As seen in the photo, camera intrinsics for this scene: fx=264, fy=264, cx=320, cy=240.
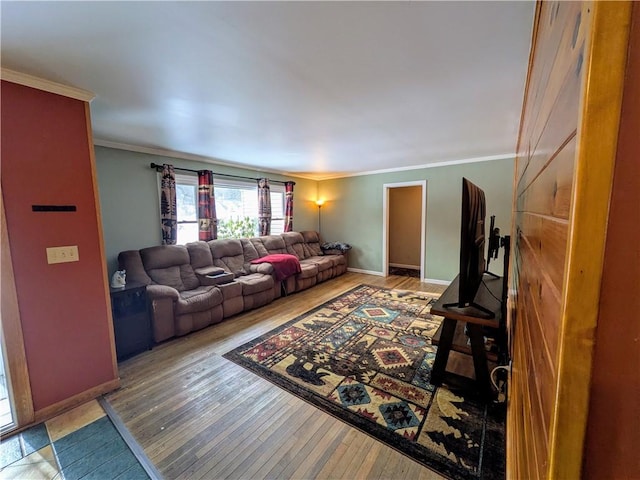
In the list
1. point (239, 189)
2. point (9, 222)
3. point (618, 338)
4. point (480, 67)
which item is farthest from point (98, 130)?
point (618, 338)

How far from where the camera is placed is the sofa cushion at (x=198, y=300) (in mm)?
2984

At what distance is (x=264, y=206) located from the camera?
17.0 feet

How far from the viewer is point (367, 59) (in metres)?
1.59

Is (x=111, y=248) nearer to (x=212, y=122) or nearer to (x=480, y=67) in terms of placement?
(x=212, y=122)

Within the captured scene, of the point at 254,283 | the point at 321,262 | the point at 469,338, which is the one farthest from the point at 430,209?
the point at 254,283

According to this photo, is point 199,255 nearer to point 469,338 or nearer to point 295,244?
point 295,244

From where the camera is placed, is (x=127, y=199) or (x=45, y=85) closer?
(x=45, y=85)

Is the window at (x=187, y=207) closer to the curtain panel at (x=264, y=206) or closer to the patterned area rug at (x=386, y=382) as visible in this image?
the curtain panel at (x=264, y=206)

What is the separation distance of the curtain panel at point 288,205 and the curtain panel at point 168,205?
2325 millimetres

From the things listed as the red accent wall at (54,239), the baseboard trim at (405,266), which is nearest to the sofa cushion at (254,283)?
the red accent wall at (54,239)

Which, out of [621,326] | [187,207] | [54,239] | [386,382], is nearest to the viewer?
[621,326]

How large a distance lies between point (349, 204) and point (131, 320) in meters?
4.57

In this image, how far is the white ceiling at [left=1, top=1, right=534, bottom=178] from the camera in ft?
4.07

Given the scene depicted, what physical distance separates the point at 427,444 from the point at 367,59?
2.35 m
